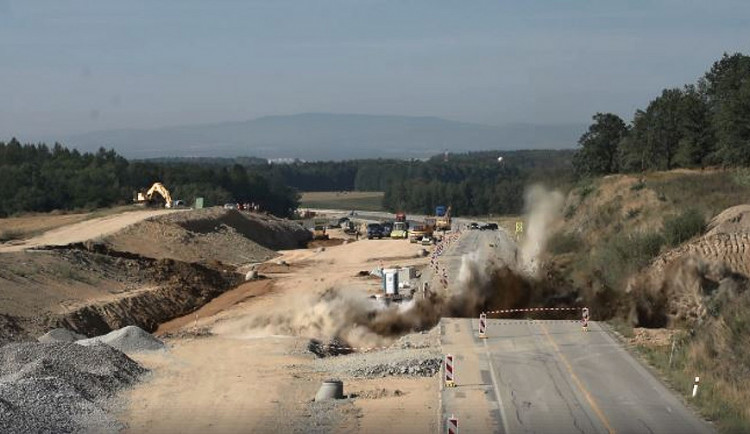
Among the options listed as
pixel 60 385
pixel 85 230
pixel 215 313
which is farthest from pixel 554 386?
pixel 85 230

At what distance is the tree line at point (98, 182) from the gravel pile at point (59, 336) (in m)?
72.9

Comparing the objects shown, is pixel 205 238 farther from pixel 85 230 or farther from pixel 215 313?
pixel 215 313

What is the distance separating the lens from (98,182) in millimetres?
119750

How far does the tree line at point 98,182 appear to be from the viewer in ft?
364

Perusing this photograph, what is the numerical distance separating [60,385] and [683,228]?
30901mm

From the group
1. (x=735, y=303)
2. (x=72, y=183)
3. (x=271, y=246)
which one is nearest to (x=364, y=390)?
(x=735, y=303)

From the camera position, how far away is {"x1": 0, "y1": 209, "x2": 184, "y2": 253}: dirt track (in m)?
73.9

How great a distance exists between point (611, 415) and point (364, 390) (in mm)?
7249

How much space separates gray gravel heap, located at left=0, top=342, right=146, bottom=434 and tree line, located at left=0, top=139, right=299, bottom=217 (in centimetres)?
8121

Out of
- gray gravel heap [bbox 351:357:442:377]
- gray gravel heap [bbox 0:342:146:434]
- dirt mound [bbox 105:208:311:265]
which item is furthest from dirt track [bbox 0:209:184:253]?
gray gravel heap [bbox 351:357:442:377]

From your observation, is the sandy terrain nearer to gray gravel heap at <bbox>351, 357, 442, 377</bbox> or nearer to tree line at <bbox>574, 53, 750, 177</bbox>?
gray gravel heap at <bbox>351, 357, 442, 377</bbox>

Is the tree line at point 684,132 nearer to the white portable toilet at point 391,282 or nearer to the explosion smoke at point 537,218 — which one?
the explosion smoke at point 537,218

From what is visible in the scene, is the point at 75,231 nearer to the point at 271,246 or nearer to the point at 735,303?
the point at 271,246

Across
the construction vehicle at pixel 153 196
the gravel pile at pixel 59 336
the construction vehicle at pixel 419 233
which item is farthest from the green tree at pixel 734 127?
the construction vehicle at pixel 153 196
